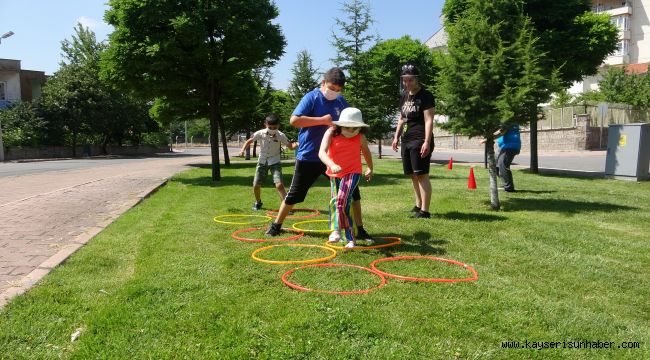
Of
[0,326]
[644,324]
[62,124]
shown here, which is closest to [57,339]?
[0,326]

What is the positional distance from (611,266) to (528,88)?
12.0 feet

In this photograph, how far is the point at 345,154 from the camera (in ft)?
19.0

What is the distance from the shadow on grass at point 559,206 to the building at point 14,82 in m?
50.0

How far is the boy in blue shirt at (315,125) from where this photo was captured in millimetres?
6104

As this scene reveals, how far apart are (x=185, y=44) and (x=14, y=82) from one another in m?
45.1

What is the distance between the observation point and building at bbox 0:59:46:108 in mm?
48625

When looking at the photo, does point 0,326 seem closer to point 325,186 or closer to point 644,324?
point 644,324

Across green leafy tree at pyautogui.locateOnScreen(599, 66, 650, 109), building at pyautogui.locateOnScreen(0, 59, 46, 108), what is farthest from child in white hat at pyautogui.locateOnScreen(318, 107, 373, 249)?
building at pyautogui.locateOnScreen(0, 59, 46, 108)

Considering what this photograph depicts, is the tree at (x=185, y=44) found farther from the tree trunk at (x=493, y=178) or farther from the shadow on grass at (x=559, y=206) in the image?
the shadow on grass at (x=559, y=206)

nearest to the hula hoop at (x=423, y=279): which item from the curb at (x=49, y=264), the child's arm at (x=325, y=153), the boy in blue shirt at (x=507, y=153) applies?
the child's arm at (x=325, y=153)

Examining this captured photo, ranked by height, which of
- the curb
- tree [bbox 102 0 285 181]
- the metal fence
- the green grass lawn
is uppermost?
tree [bbox 102 0 285 181]

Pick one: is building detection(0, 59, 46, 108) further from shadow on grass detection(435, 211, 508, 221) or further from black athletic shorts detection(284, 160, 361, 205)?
shadow on grass detection(435, 211, 508, 221)

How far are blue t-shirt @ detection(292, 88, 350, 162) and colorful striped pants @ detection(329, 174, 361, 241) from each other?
0.74 meters

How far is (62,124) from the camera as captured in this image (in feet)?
144
